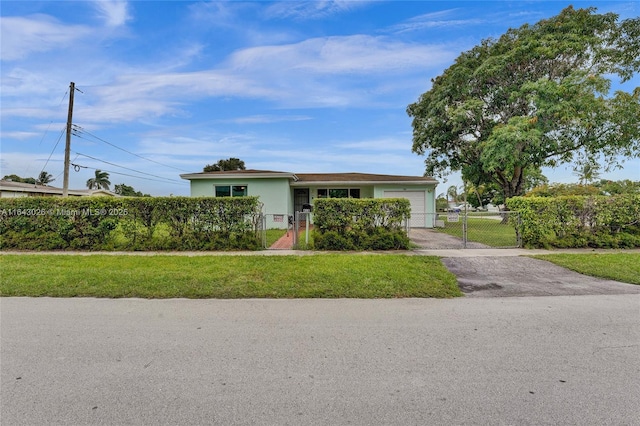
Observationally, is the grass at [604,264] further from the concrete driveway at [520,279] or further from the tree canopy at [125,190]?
the tree canopy at [125,190]

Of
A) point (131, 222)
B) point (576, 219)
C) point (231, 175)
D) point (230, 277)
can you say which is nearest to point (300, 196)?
point (231, 175)

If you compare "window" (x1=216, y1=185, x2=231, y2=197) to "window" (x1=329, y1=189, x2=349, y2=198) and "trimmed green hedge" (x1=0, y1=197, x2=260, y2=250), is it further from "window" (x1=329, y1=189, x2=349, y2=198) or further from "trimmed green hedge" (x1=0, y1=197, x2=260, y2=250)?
"trimmed green hedge" (x1=0, y1=197, x2=260, y2=250)

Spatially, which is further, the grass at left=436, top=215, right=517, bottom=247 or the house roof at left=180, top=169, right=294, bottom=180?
the house roof at left=180, top=169, right=294, bottom=180

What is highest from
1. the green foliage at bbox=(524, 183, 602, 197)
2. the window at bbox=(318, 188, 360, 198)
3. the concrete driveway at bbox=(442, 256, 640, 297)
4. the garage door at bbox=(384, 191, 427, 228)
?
the green foliage at bbox=(524, 183, 602, 197)

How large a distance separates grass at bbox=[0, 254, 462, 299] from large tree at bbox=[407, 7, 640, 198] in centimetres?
1202

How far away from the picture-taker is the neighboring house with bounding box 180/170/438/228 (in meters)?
16.2

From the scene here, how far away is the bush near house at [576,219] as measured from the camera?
357 inches

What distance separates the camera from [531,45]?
15.4 m

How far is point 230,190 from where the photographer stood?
1633 centimetres

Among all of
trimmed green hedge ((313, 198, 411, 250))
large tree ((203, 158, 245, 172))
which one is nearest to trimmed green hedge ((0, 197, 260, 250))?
trimmed green hedge ((313, 198, 411, 250))

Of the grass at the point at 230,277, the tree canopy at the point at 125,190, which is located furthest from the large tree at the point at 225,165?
the grass at the point at 230,277

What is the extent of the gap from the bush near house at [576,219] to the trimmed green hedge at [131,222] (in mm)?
8378

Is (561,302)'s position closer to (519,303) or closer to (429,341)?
(519,303)

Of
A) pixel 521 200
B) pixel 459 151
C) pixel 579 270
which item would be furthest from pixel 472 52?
pixel 579 270
